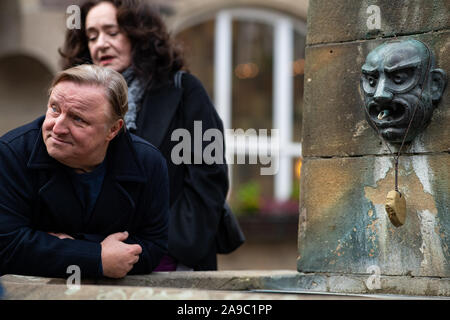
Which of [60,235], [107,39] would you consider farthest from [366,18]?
[60,235]

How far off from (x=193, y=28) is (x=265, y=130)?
4.97 feet

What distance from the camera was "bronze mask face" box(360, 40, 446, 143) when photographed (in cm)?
317

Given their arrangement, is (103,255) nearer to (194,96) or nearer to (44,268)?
(44,268)

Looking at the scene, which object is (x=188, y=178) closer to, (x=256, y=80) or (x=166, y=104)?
(x=166, y=104)

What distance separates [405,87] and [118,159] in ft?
3.71

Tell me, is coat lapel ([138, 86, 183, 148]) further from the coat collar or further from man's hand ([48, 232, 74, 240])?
man's hand ([48, 232, 74, 240])

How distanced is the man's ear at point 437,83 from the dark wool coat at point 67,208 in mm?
1082

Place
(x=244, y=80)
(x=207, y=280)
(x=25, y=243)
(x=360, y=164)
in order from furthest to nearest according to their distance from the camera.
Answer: (x=244, y=80), (x=360, y=164), (x=207, y=280), (x=25, y=243)

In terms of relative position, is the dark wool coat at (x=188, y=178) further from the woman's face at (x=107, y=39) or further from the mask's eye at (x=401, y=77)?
the mask's eye at (x=401, y=77)

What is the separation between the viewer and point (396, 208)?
2.99 metres

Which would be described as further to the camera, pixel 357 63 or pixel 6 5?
pixel 6 5

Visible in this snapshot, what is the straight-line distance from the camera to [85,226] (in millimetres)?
2900

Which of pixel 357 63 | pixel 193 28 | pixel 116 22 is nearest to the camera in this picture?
pixel 357 63
